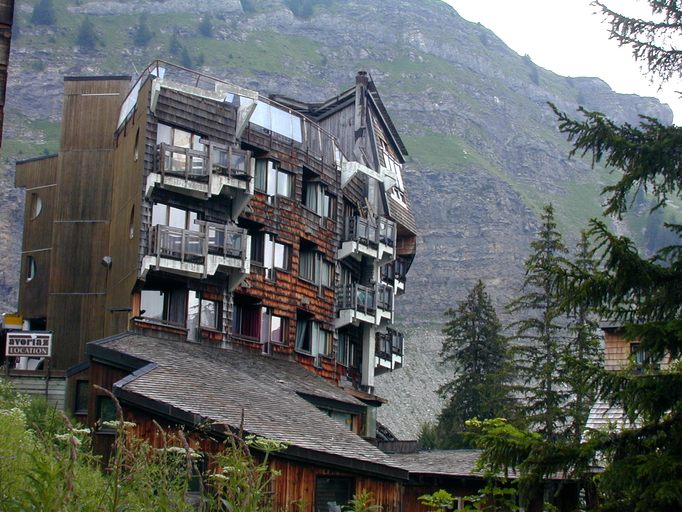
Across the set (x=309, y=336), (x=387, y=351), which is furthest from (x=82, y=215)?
(x=387, y=351)

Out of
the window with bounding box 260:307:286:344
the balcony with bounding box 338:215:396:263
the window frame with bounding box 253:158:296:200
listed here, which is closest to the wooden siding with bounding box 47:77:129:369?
the window frame with bounding box 253:158:296:200

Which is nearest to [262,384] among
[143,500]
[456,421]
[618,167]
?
[618,167]

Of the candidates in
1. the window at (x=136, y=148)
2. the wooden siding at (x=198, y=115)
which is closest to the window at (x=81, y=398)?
the window at (x=136, y=148)

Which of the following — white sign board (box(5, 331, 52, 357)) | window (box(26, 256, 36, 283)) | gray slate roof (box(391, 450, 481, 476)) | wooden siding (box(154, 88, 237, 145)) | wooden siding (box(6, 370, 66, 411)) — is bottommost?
gray slate roof (box(391, 450, 481, 476))

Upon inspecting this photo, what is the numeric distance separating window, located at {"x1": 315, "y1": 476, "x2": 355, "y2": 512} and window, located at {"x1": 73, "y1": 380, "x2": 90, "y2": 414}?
10943 mm

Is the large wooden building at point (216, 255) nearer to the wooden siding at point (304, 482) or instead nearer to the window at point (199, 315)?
the window at point (199, 315)

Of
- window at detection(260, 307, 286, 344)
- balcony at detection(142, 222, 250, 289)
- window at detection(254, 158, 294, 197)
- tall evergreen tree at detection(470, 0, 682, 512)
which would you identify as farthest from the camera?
window at detection(254, 158, 294, 197)

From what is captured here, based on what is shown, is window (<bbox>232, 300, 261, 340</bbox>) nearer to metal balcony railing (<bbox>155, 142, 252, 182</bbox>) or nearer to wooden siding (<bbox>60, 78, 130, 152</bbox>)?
metal balcony railing (<bbox>155, 142, 252, 182</bbox>)

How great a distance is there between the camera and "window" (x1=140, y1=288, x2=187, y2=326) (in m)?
35.6

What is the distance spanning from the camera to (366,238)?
148 ft

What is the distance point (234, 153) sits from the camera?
3688cm

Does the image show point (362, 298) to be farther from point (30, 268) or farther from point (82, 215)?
point (30, 268)

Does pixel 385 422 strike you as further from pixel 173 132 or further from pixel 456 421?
pixel 173 132

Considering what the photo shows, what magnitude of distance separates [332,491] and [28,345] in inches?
446
